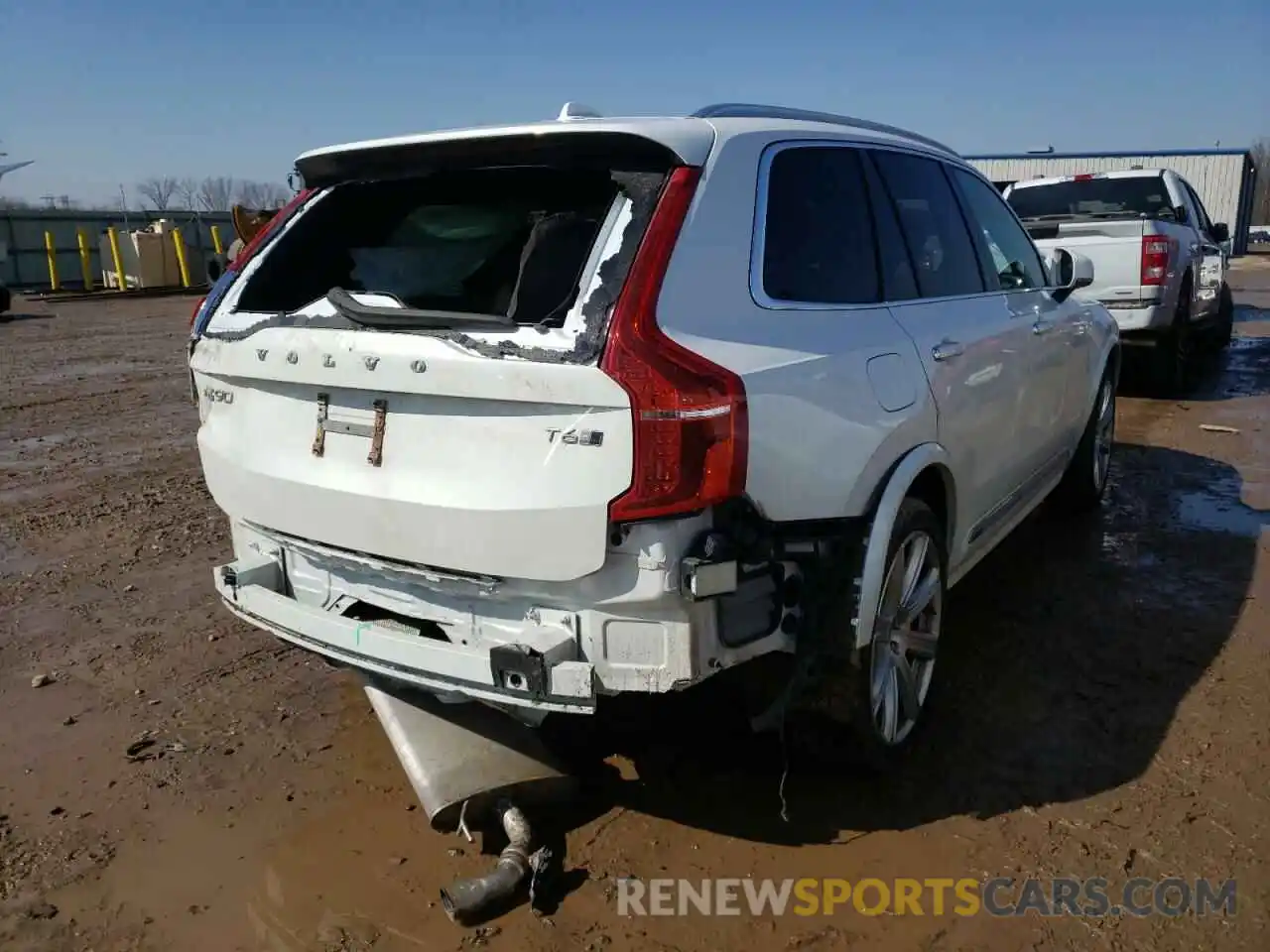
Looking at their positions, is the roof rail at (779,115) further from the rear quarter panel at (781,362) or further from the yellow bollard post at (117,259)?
the yellow bollard post at (117,259)

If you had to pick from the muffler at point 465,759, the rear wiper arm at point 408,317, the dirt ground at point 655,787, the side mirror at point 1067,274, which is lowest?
the dirt ground at point 655,787

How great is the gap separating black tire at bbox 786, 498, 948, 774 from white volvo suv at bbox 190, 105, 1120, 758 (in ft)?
0.04

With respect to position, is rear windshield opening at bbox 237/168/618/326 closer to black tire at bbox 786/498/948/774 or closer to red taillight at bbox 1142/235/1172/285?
black tire at bbox 786/498/948/774

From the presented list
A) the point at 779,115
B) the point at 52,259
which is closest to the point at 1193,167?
the point at 52,259

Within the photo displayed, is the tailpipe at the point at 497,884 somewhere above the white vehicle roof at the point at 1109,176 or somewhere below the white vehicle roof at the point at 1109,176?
below

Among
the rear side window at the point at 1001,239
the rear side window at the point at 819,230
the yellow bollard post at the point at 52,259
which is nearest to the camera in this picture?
the rear side window at the point at 819,230

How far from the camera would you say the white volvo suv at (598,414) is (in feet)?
7.82

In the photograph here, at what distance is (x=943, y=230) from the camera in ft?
12.5

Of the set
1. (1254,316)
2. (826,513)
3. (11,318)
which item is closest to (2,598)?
(826,513)

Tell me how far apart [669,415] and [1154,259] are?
781 cm

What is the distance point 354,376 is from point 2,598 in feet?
10.3

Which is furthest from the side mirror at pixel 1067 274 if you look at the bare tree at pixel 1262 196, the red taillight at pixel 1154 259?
the bare tree at pixel 1262 196

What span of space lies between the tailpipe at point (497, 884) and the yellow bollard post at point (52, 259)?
2697 centimetres

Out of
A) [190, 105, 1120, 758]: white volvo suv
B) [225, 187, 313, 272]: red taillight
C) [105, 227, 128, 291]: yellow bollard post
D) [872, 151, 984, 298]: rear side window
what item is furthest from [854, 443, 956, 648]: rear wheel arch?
[105, 227, 128, 291]: yellow bollard post
